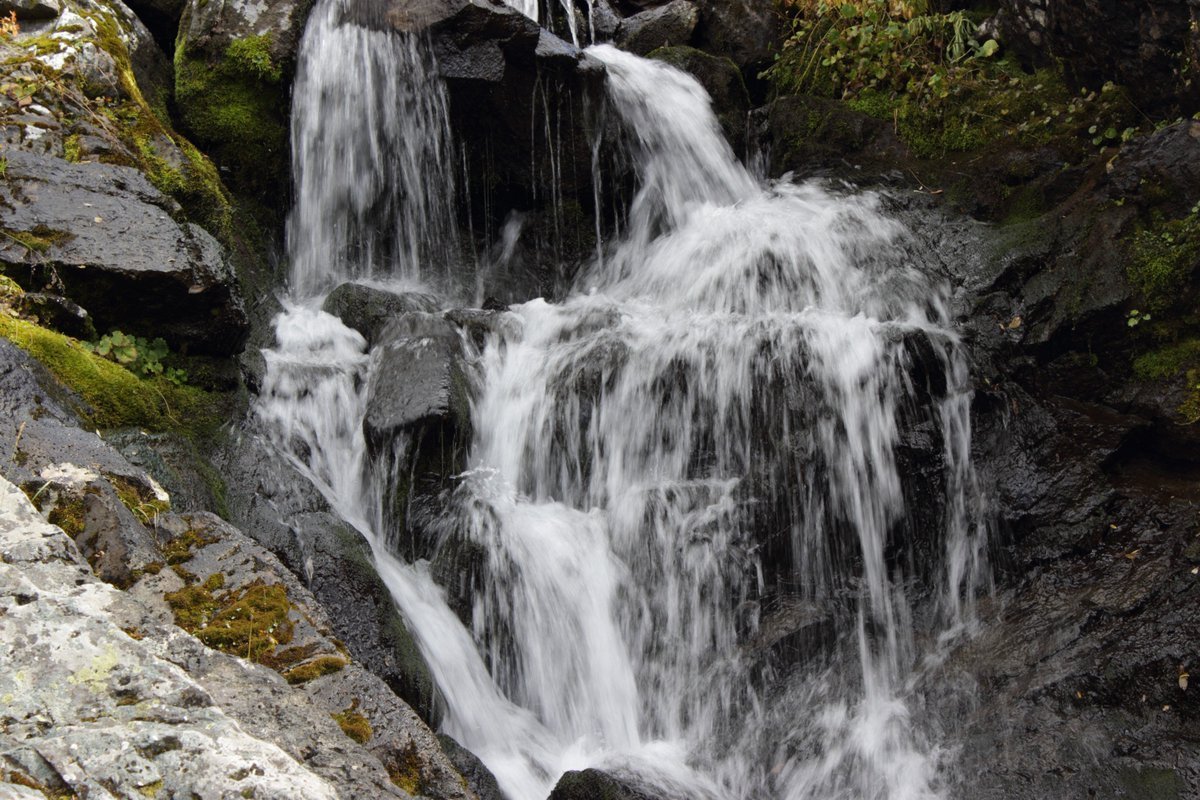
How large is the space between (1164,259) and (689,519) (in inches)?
144

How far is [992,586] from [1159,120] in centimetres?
388

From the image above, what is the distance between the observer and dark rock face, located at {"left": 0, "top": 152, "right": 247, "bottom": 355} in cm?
478

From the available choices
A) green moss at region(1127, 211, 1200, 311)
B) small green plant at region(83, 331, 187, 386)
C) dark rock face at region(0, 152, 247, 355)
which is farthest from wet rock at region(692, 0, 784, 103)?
small green plant at region(83, 331, 187, 386)

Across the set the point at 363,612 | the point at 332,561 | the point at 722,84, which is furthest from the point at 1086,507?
the point at 722,84

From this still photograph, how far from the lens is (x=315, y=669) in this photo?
9.54 ft

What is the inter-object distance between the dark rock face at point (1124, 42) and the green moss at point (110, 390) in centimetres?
686

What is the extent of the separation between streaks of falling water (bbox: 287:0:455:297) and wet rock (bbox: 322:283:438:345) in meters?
1.11

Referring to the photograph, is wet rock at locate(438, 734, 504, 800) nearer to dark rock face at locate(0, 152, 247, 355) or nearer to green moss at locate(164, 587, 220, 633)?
green moss at locate(164, 587, 220, 633)

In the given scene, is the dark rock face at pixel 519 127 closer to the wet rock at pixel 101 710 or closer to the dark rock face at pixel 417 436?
the dark rock face at pixel 417 436

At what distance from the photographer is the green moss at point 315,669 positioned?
9.36 feet

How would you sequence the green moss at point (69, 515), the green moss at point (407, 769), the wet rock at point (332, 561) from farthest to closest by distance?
the wet rock at point (332, 561), the green moss at point (69, 515), the green moss at point (407, 769)

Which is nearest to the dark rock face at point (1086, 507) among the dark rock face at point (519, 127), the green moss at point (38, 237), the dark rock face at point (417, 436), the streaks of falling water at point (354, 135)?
the dark rock face at point (417, 436)

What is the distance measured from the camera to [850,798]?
4.50 metres

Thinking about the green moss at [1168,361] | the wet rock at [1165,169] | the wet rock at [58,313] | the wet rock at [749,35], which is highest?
the wet rock at [749,35]
